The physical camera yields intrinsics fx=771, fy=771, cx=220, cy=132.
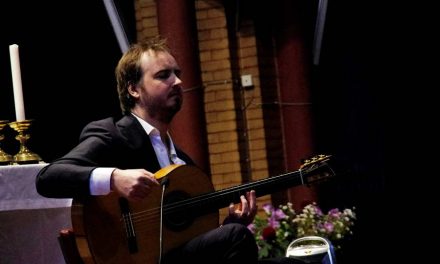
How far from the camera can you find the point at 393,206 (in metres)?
6.43

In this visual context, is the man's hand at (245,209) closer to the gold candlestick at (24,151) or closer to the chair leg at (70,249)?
the chair leg at (70,249)

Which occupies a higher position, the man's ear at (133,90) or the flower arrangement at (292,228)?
the man's ear at (133,90)

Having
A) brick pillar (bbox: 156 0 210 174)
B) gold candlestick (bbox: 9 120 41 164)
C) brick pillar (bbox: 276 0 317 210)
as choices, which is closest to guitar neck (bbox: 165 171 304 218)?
gold candlestick (bbox: 9 120 41 164)

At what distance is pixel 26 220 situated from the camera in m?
3.33

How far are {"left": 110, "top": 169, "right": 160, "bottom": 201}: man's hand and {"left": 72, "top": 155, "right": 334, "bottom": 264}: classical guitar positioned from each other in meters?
0.12

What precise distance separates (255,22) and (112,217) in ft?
11.9

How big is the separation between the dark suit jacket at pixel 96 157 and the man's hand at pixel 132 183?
107 mm

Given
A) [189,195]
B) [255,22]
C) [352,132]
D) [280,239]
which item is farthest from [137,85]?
[352,132]

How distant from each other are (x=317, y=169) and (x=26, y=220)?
4.23 ft

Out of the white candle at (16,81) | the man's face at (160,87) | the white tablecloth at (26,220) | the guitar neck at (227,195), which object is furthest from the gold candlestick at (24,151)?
the guitar neck at (227,195)

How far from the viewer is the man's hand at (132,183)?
286cm

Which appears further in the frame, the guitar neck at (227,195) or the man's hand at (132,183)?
the guitar neck at (227,195)

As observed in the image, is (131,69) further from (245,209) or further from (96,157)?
(245,209)

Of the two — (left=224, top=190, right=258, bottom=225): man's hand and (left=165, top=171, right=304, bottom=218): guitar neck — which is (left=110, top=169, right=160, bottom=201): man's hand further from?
(left=224, top=190, right=258, bottom=225): man's hand
